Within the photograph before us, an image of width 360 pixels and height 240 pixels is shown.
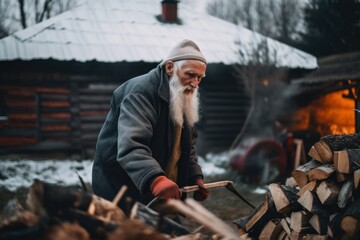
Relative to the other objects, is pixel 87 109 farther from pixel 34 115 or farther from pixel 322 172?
pixel 322 172

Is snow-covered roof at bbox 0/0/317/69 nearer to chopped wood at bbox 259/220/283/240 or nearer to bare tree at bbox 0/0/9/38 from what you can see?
chopped wood at bbox 259/220/283/240

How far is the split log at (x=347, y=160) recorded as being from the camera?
9.05 ft

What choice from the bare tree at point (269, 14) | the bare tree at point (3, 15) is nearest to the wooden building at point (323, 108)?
the bare tree at point (269, 14)

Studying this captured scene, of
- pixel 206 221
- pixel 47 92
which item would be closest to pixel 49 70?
pixel 47 92

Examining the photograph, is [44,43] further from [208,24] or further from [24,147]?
[208,24]

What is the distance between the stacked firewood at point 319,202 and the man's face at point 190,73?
4.08 feet

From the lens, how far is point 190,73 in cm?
271

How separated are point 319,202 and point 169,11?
1111 cm

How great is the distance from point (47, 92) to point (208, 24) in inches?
267

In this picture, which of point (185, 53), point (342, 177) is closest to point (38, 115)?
point (185, 53)

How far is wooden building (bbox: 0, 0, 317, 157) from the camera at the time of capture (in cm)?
988

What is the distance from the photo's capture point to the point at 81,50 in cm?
1003

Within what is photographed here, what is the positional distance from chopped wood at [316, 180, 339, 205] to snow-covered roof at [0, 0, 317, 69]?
733 cm

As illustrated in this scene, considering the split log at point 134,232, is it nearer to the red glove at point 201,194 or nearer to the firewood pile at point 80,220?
the firewood pile at point 80,220
